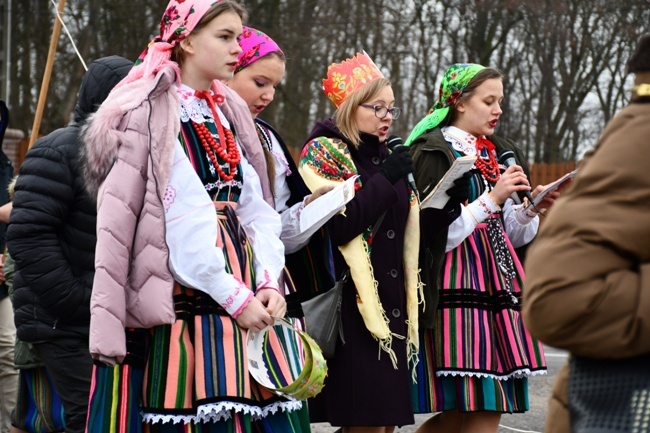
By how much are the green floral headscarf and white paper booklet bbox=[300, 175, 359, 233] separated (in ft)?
3.72

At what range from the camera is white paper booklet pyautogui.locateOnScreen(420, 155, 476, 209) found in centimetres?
495

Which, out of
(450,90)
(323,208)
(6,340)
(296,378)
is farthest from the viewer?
(6,340)

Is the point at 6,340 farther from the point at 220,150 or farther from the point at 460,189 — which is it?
the point at 220,150

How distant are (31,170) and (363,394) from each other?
1.64 metres

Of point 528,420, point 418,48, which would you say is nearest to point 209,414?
point 528,420

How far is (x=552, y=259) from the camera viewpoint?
7.13 feet

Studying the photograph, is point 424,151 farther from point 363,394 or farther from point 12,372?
point 12,372

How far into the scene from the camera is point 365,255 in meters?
4.98

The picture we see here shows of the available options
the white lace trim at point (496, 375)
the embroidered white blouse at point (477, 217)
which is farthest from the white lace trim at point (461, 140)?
the white lace trim at point (496, 375)

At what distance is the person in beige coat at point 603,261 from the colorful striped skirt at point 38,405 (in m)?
3.47

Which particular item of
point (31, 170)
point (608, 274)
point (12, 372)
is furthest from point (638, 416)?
point (12, 372)

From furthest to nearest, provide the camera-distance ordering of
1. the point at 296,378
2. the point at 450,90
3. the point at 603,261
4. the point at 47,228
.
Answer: the point at 450,90
the point at 47,228
the point at 296,378
the point at 603,261

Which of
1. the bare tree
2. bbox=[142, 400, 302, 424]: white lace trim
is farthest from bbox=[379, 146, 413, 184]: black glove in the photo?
the bare tree

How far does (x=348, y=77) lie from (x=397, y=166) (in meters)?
0.56
